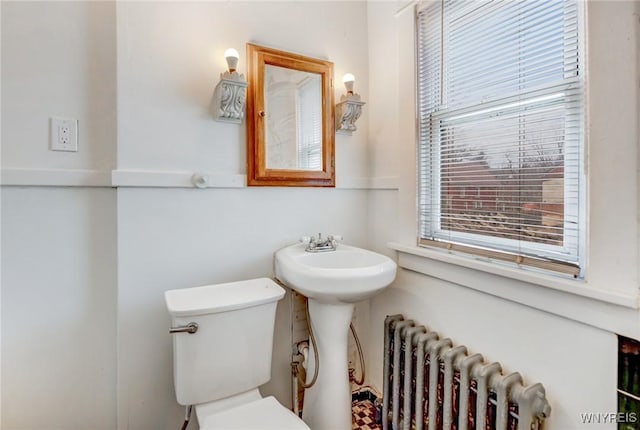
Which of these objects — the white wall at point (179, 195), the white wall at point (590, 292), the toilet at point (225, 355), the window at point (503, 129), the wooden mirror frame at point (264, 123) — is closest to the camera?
the white wall at point (590, 292)

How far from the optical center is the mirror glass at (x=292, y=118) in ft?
4.76

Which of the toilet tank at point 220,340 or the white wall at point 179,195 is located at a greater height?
the white wall at point 179,195

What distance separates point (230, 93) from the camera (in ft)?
4.22

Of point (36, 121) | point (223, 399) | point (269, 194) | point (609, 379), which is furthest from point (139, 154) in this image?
point (609, 379)

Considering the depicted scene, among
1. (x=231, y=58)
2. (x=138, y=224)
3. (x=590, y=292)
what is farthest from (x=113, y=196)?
(x=590, y=292)

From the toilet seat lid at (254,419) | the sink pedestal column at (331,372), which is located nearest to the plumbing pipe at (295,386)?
the sink pedestal column at (331,372)

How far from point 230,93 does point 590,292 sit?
1.31 metres

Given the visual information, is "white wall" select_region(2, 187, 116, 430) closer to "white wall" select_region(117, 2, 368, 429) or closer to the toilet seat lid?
"white wall" select_region(117, 2, 368, 429)

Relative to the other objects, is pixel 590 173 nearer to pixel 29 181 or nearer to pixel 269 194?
pixel 269 194

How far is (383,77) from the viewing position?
1619mm

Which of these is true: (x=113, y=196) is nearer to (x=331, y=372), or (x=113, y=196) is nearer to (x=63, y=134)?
(x=63, y=134)

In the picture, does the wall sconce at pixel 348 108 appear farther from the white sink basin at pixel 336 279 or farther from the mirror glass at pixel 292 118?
the white sink basin at pixel 336 279

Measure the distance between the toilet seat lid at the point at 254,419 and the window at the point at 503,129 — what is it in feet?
2.77

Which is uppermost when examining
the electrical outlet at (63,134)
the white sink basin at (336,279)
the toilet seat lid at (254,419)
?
the electrical outlet at (63,134)
